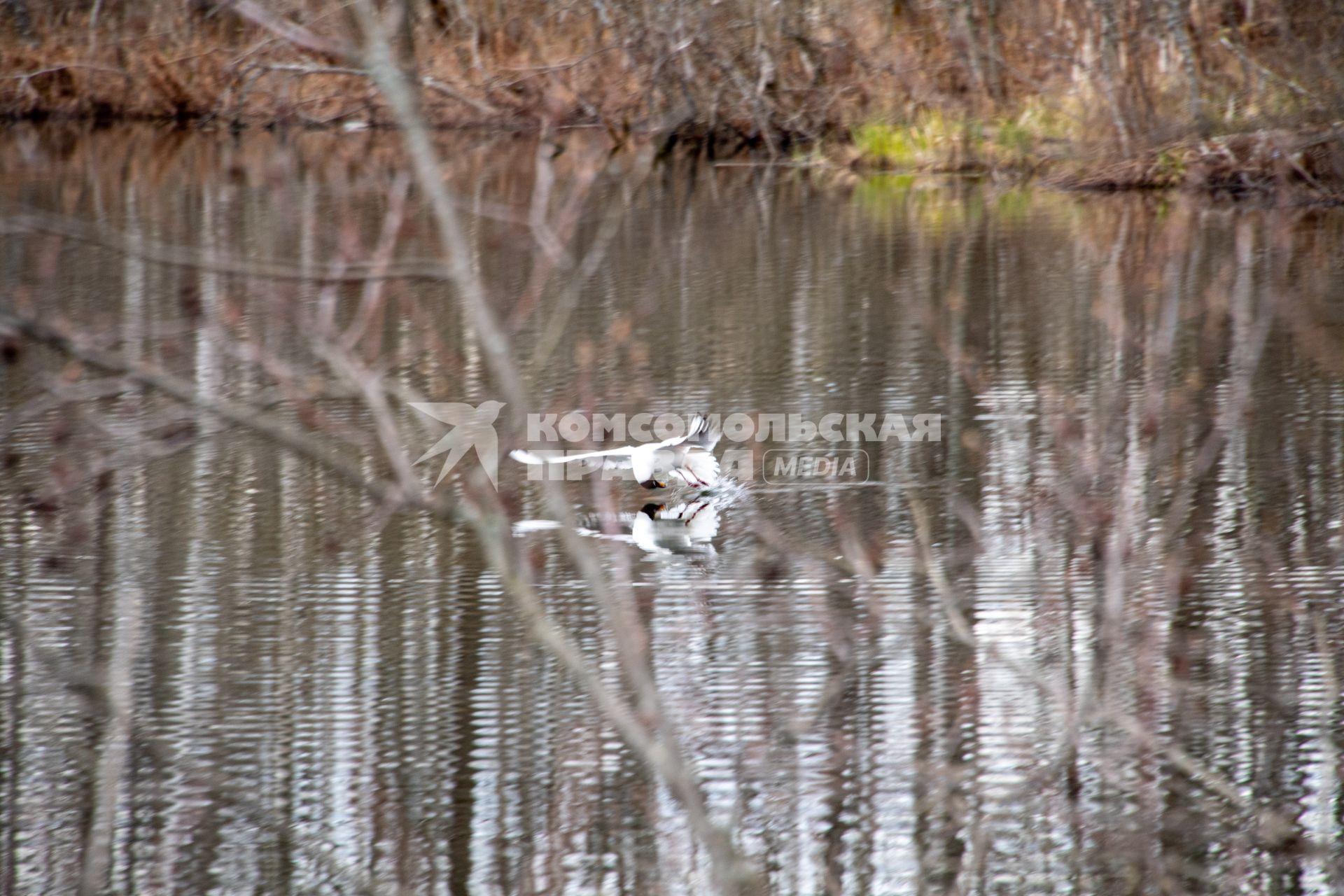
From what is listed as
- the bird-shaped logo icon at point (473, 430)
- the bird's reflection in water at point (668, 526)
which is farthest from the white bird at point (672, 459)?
the bird-shaped logo icon at point (473, 430)

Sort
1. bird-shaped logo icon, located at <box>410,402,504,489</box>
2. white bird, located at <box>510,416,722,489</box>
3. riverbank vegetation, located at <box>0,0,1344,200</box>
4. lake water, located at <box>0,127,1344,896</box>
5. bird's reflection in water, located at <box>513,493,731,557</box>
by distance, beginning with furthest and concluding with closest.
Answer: riverbank vegetation, located at <box>0,0,1344,200</box>, bird's reflection in water, located at <box>513,493,731,557</box>, white bird, located at <box>510,416,722,489</box>, lake water, located at <box>0,127,1344,896</box>, bird-shaped logo icon, located at <box>410,402,504,489</box>

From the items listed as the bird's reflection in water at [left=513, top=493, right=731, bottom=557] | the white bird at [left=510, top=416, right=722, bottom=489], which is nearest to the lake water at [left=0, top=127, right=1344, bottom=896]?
the bird's reflection in water at [left=513, top=493, right=731, bottom=557]

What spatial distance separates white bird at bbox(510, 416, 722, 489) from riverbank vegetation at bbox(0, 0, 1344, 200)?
17.6ft

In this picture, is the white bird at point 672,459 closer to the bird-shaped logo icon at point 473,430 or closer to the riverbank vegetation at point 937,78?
the bird-shaped logo icon at point 473,430

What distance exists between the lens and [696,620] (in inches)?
189

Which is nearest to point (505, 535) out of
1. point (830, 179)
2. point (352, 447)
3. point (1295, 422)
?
point (352, 447)

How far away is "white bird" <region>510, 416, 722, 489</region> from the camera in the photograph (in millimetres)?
5172

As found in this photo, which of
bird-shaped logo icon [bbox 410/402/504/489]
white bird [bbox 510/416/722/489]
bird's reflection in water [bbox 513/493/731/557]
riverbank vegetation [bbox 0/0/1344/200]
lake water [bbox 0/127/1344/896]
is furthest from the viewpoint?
riverbank vegetation [bbox 0/0/1344/200]

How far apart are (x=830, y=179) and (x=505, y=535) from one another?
1488 centimetres

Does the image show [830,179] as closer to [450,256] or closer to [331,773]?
[331,773]

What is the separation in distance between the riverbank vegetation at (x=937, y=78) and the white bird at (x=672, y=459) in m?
5.37

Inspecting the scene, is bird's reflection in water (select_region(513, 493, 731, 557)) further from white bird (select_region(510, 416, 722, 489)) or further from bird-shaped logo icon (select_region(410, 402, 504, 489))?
bird-shaped logo icon (select_region(410, 402, 504, 489))

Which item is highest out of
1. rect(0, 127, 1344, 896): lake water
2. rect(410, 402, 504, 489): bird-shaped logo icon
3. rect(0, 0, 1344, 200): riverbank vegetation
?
rect(0, 0, 1344, 200): riverbank vegetation

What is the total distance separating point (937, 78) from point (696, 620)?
13585 millimetres
